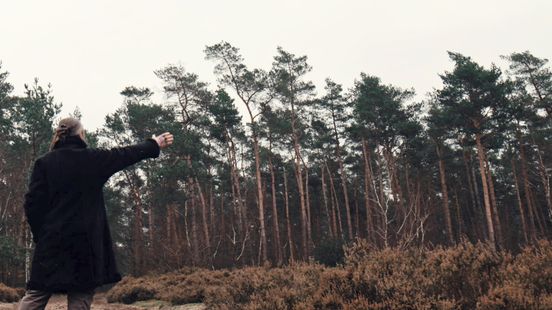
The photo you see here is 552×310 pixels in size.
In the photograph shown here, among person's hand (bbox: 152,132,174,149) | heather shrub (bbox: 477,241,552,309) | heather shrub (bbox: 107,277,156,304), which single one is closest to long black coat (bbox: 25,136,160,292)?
person's hand (bbox: 152,132,174,149)

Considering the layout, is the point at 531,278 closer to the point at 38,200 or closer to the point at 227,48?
the point at 38,200

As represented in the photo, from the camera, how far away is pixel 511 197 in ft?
121

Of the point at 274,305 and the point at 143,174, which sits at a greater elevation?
the point at 143,174

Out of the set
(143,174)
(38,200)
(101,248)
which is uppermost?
(143,174)

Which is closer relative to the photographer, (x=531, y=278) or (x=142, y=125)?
(x=531, y=278)

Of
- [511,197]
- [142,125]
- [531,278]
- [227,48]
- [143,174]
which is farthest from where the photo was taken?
[511,197]

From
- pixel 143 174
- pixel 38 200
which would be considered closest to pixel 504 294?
pixel 38 200

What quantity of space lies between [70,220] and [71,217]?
0.07 feet

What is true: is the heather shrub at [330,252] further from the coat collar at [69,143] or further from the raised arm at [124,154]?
the coat collar at [69,143]

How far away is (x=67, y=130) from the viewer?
3.08 meters

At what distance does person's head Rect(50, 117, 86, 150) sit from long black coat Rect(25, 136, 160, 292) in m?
0.04

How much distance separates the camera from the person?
2762 millimetres

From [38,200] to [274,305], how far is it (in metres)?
3.60

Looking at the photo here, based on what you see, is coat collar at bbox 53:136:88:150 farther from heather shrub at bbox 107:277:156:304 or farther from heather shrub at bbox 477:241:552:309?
heather shrub at bbox 107:277:156:304
